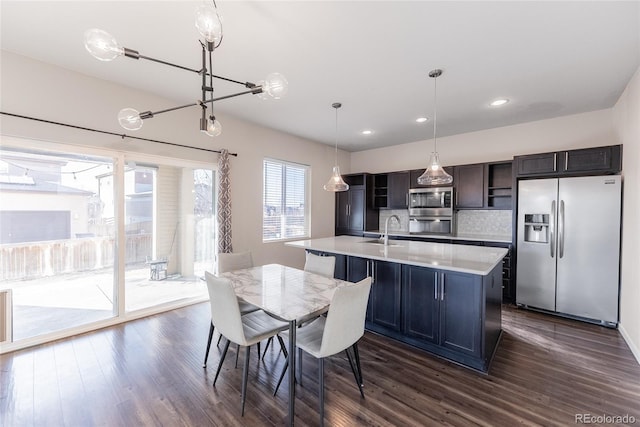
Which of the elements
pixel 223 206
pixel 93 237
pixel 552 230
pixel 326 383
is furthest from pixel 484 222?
pixel 93 237

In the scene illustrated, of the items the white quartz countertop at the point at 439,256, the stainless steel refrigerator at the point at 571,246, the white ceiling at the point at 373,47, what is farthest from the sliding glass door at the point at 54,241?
the stainless steel refrigerator at the point at 571,246

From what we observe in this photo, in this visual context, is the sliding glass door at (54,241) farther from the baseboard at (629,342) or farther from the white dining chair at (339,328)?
the baseboard at (629,342)

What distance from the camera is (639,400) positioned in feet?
6.61

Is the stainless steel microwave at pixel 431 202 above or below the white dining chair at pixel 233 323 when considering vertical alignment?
above

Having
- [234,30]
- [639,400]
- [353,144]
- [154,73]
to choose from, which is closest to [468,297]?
[639,400]

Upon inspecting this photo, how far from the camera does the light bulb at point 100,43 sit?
130cm

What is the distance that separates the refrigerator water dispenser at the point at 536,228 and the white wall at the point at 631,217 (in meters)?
0.70

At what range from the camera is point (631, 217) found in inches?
114

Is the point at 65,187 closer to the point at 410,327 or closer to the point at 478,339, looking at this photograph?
the point at 410,327

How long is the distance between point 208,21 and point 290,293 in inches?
70.2

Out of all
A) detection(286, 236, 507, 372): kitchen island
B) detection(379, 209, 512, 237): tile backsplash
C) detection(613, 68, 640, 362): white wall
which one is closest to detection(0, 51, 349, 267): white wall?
detection(286, 236, 507, 372): kitchen island

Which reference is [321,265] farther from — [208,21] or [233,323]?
[208,21]

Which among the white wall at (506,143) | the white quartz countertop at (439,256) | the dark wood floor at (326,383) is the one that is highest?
the white wall at (506,143)

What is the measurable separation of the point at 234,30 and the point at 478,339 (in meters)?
3.26
